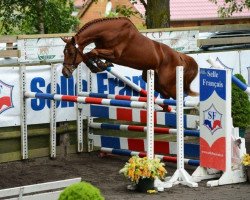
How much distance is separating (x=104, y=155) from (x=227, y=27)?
16.4 feet

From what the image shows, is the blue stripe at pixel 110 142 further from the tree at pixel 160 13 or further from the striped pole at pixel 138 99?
the tree at pixel 160 13

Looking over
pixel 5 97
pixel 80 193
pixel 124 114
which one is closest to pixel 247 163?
pixel 124 114

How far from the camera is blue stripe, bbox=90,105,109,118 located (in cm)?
1502

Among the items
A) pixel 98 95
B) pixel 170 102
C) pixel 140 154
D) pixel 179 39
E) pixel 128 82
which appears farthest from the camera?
pixel 179 39

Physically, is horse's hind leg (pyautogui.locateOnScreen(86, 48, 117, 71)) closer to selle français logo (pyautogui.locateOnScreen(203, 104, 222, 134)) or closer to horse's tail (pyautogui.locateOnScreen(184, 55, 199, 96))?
selle français logo (pyautogui.locateOnScreen(203, 104, 222, 134))

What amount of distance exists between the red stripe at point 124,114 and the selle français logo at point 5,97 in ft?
5.57

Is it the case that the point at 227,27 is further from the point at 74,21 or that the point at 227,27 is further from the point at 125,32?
the point at 74,21

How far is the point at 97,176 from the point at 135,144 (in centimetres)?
107

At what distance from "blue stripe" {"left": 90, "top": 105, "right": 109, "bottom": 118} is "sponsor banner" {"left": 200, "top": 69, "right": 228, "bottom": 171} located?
2555mm

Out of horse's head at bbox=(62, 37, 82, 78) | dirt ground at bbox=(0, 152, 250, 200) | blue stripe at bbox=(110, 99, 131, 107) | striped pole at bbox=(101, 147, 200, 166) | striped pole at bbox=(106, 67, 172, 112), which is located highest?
horse's head at bbox=(62, 37, 82, 78)

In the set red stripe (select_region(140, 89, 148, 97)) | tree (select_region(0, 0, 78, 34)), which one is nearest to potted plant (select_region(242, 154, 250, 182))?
red stripe (select_region(140, 89, 148, 97))

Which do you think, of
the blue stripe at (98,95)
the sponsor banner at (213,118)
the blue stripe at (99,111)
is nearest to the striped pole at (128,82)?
the blue stripe at (98,95)

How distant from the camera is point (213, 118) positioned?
12.6 meters

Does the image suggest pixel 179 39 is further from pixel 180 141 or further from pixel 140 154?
pixel 180 141
